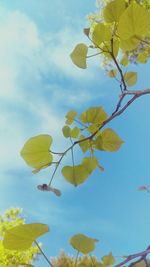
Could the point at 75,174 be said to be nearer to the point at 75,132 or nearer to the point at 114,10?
the point at 75,132

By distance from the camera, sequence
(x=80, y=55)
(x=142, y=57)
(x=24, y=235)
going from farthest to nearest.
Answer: (x=142, y=57) < (x=80, y=55) < (x=24, y=235)

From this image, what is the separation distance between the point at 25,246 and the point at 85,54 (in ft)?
0.72

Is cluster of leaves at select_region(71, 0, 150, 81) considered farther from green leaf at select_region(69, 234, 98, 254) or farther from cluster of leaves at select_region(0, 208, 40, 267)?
cluster of leaves at select_region(0, 208, 40, 267)

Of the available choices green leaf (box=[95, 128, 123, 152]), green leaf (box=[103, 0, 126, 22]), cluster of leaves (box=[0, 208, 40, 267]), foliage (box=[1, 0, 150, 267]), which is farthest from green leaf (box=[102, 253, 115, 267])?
cluster of leaves (box=[0, 208, 40, 267])

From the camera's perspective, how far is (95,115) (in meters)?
0.46

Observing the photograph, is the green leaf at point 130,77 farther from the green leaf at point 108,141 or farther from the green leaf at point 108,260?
the green leaf at point 108,260

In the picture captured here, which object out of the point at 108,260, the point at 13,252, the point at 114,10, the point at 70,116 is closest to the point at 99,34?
the point at 114,10

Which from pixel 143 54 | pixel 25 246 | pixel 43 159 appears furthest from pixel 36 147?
pixel 143 54

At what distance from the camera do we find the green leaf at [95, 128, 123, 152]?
1.44ft

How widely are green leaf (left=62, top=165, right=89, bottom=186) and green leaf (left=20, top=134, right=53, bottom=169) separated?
3 centimetres

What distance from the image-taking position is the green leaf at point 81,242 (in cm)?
34

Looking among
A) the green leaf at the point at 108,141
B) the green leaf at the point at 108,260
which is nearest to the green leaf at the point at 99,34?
the green leaf at the point at 108,141

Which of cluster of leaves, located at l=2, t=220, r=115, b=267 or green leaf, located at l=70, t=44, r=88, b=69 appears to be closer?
cluster of leaves, located at l=2, t=220, r=115, b=267

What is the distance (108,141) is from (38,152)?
0.32 feet
